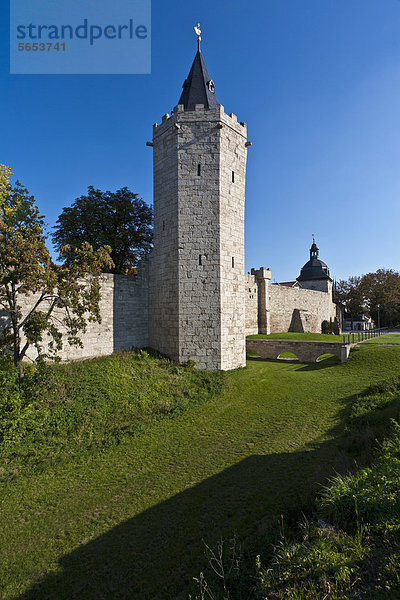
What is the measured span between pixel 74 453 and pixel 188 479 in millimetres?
3250

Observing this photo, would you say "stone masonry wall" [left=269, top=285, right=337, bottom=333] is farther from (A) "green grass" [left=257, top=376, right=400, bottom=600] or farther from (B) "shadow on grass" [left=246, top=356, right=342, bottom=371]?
(A) "green grass" [left=257, top=376, right=400, bottom=600]

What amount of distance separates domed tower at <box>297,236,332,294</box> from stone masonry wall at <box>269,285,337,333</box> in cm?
515

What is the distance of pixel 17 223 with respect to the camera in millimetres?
17828

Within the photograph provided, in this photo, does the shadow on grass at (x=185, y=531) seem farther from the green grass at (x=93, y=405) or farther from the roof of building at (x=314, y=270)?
the roof of building at (x=314, y=270)

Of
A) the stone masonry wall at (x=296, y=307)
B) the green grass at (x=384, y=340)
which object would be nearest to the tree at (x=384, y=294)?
the stone masonry wall at (x=296, y=307)

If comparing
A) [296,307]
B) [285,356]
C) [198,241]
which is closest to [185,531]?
[198,241]

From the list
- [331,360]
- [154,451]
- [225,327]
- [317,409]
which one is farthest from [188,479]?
[331,360]

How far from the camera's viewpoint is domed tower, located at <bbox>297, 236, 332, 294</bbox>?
1775 inches

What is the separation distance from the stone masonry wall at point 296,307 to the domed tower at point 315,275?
16.9 feet

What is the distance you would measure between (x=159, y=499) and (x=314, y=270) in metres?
46.4

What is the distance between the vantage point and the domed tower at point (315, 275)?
4509 cm

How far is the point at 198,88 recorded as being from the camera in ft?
49.6

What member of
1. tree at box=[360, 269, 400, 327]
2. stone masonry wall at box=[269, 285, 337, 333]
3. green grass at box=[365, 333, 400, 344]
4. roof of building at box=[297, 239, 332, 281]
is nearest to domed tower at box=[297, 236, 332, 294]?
roof of building at box=[297, 239, 332, 281]

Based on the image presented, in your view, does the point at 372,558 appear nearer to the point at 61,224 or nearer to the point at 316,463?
the point at 316,463
